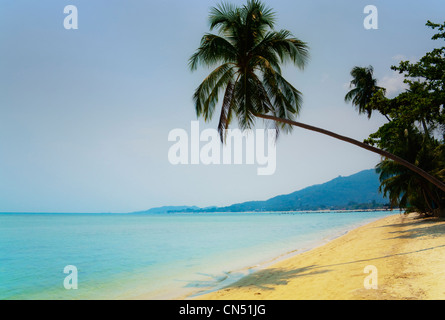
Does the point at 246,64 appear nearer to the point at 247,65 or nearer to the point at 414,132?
the point at 247,65

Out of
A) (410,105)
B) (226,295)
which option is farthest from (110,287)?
(410,105)

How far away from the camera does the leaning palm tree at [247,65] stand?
10.4m

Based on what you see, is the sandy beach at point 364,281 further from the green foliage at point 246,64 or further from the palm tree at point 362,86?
the palm tree at point 362,86

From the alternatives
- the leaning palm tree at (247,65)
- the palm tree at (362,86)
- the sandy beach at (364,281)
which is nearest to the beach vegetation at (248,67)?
the leaning palm tree at (247,65)

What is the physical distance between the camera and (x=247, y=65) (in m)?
10.6

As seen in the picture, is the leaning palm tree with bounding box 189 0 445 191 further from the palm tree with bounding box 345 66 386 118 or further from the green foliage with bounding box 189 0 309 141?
the palm tree with bounding box 345 66 386 118

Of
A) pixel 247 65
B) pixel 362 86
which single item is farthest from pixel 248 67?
pixel 362 86

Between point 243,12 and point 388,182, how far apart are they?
13839 millimetres

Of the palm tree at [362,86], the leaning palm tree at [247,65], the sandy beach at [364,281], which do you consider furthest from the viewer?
the palm tree at [362,86]

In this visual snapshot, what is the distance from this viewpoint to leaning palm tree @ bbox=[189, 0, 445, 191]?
34.3 ft

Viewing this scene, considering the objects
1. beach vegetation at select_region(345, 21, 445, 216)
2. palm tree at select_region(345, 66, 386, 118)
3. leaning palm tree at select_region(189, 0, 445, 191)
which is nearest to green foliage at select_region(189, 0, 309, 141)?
leaning palm tree at select_region(189, 0, 445, 191)
